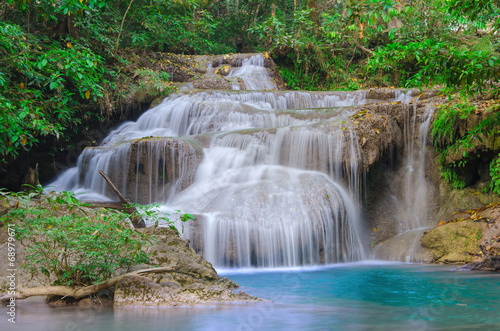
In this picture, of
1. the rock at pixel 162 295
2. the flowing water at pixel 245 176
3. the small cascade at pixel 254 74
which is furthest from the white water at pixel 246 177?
the small cascade at pixel 254 74

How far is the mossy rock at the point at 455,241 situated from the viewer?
24.9ft

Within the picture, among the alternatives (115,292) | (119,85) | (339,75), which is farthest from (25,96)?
(339,75)

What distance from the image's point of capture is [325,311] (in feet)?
13.4

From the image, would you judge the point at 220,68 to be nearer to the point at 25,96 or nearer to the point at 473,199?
the point at 25,96

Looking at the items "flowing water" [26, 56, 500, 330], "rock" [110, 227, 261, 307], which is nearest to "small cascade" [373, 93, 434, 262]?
"flowing water" [26, 56, 500, 330]

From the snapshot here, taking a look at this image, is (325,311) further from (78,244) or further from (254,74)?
(254,74)

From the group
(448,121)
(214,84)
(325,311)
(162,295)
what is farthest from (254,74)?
(325,311)

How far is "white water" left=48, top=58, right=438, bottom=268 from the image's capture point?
757cm

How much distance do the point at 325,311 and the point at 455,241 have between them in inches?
189

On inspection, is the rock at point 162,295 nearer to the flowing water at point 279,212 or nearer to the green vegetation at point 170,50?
the flowing water at point 279,212

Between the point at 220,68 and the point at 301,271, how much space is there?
1168cm

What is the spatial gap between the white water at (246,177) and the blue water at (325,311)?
1.69 meters

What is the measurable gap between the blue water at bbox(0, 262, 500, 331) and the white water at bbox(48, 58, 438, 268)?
1692 mm

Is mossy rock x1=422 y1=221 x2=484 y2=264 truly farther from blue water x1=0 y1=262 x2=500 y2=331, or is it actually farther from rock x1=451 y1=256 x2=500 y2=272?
blue water x1=0 y1=262 x2=500 y2=331
